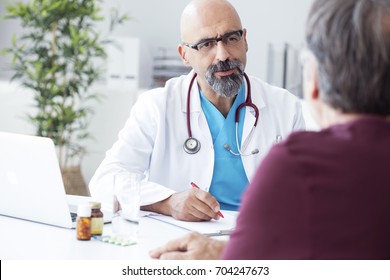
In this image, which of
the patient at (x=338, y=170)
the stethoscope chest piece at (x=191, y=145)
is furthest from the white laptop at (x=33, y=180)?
the patient at (x=338, y=170)

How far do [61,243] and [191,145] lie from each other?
34.2 inches

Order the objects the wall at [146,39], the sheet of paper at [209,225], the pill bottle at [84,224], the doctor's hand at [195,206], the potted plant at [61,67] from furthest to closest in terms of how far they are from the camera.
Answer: the wall at [146,39]
the potted plant at [61,67]
the doctor's hand at [195,206]
the sheet of paper at [209,225]
the pill bottle at [84,224]

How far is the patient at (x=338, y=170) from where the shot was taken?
1.10 meters

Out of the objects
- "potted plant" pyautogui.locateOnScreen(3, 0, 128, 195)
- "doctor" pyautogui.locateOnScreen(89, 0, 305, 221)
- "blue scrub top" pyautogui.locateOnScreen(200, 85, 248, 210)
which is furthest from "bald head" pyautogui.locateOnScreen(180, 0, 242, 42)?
"potted plant" pyautogui.locateOnScreen(3, 0, 128, 195)

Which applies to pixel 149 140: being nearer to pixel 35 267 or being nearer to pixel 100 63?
pixel 35 267

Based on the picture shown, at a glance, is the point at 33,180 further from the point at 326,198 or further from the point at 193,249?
the point at 326,198

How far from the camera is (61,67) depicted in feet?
17.1

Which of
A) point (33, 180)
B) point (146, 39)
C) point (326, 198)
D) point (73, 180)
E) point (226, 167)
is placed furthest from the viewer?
point (146, 39)

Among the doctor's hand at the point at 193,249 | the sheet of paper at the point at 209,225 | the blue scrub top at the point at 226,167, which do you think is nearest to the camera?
the doctor's hand at the point at 193,249

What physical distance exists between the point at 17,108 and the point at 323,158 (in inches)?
182

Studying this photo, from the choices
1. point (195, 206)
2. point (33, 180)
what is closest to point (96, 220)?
point (33, 180)

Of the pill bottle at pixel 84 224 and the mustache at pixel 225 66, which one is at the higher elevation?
the mustache at pixel 225 66

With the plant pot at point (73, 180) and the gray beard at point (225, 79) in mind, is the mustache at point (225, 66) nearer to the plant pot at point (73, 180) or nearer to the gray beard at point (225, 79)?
the gray beard at point (225, 79)

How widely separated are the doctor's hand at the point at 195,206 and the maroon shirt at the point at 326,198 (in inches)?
37.8
